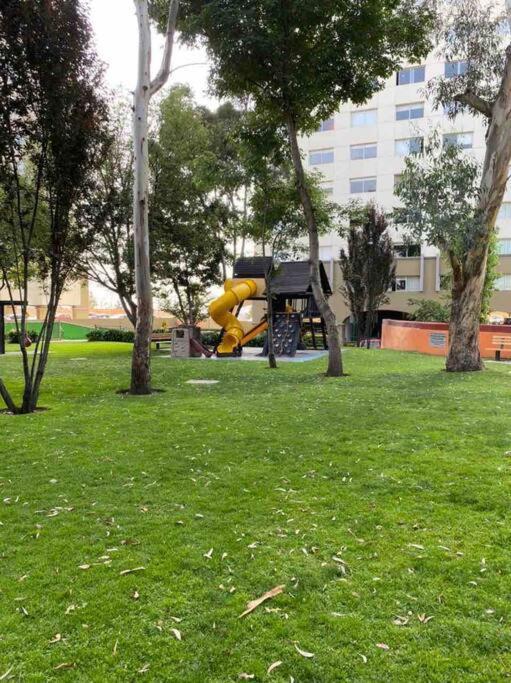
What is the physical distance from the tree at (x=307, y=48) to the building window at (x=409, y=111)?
79.4ft

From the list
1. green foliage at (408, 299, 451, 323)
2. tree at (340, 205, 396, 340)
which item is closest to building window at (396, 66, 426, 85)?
tree at (340, 205, 396, 340)

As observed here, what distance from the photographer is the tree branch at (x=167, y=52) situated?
33.9ft

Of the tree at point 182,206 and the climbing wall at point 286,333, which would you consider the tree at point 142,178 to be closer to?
the climbing wall at point 286,333

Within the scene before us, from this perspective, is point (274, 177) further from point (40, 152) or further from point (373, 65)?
point (40, 152)

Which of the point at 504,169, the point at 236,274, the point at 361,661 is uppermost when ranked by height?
the point at 504,169

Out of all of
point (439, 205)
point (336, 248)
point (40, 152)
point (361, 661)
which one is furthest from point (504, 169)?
point (336, 248)

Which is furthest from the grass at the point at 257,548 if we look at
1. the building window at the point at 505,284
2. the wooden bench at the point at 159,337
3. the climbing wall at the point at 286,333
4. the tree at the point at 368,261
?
the building window at the point at 505,284

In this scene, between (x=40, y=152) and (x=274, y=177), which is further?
(x=274, y=177)

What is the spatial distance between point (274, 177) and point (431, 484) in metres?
13.6

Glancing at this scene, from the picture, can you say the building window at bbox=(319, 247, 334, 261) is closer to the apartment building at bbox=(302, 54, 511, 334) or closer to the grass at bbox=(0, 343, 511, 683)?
the apartment building at bbox=(302, 54, 511, 334)

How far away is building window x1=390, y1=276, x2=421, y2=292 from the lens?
114ft

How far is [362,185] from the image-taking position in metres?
36.6

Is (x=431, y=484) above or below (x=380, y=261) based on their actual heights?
below

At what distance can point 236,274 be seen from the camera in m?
21.0
